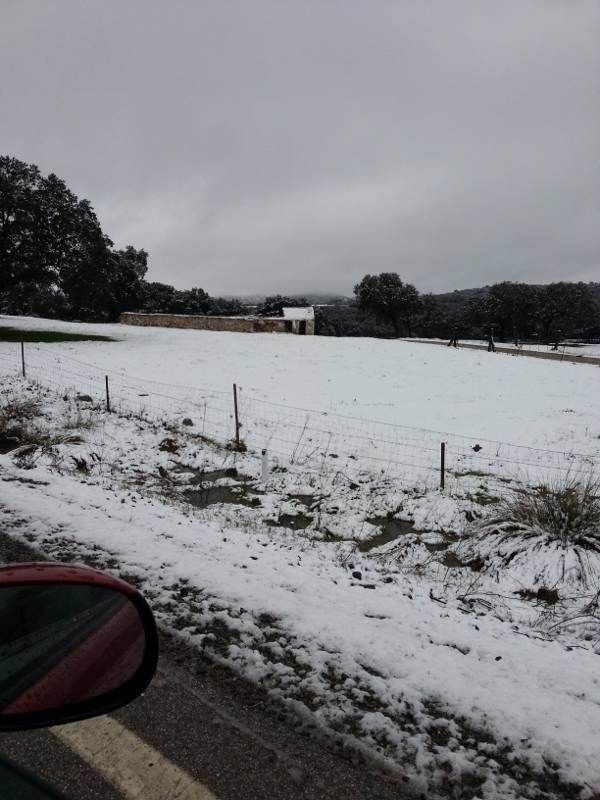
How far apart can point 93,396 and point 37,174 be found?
741 inches

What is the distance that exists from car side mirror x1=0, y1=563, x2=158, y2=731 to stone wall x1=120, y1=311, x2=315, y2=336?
3523cm

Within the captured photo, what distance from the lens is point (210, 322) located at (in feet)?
120

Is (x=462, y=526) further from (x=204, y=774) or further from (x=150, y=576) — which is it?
(x=204, y=774)

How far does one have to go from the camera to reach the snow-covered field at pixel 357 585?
2.24m

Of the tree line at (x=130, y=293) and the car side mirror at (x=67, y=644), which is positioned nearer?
the car side mirror at (x=67, y=644)

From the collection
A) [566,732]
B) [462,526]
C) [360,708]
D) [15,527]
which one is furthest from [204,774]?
[462,526]

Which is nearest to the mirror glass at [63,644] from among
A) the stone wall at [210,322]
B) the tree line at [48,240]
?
the tree line at [48,240]

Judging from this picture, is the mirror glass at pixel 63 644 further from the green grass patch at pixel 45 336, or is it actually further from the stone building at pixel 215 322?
the stone building at pixel 215 322

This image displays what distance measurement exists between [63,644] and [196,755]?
3.36 ft

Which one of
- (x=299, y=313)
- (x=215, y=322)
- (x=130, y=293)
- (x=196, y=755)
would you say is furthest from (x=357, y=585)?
(x=130, y=293)

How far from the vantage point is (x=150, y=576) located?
360cm

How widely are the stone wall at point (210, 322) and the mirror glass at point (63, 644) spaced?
35216mm

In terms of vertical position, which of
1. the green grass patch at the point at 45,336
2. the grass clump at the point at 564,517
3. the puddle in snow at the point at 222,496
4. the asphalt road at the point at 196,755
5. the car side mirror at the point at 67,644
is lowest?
the puddle in snow at the point at 222,496

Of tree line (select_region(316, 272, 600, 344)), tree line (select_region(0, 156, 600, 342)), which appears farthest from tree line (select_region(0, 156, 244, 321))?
tree line (select_region(316, 272, 600, 344))
